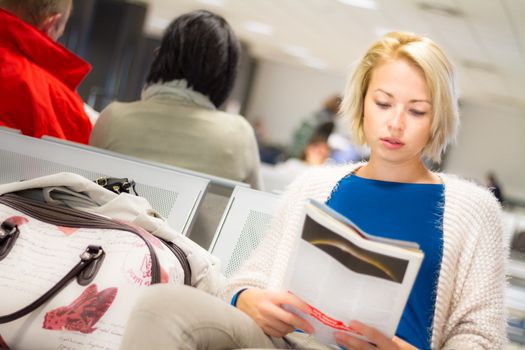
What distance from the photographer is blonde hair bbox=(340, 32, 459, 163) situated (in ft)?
5.52

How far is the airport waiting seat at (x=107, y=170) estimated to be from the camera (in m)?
2.30

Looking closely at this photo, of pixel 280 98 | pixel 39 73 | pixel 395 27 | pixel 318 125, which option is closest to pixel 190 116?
pixel 39 73

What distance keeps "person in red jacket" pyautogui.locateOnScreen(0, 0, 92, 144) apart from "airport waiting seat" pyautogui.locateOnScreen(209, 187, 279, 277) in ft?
3.40

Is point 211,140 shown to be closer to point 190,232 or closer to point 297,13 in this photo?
point 190,232

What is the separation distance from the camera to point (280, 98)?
23594mm

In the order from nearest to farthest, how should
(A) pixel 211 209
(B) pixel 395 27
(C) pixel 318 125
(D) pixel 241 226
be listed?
(D) pixel 241 226, (A) pixel 211 209, (C) pixel 318 125, (B) pixel 395 27

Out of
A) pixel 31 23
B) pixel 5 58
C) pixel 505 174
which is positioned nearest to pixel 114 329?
pixel 5 58

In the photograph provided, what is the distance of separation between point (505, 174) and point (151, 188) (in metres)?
18.9

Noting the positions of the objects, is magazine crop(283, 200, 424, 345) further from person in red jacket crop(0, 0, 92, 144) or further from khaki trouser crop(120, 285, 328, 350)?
person in red jacket crop(0, 0, 92, 144)

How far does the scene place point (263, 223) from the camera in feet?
7.29

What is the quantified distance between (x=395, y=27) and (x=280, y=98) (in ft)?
37.8

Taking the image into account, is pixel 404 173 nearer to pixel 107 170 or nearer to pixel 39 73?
pixel 107 170

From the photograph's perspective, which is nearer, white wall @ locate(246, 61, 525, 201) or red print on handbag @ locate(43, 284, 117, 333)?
red print on handbag @ locate(43, 284, 117, 333)

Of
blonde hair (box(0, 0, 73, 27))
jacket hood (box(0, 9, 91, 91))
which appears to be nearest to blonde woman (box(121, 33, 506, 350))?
jacket hood (box(0, 9, 91, 91))
